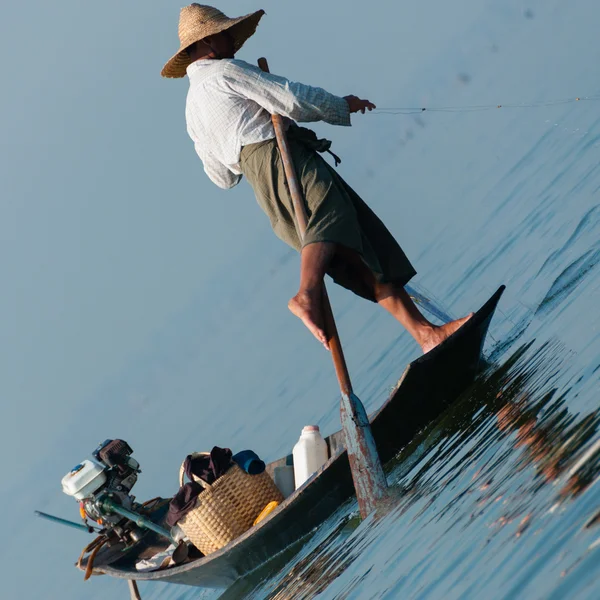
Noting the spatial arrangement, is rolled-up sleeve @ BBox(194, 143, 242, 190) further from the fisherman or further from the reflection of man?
the reflection of man

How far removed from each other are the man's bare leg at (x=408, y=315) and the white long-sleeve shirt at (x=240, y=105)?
923 millimetres

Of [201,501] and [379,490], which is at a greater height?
[201,501]

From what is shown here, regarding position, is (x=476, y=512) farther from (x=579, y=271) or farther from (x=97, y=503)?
(x=579, y=271)

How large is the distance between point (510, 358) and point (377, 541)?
212cm

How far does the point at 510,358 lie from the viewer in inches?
293

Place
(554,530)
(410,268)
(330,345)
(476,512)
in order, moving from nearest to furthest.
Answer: (554,530)
(476,512)
(330,345)
(410,268)

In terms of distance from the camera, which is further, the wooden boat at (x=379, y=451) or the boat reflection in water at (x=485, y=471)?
the wooden boat at (x=379, y=451)

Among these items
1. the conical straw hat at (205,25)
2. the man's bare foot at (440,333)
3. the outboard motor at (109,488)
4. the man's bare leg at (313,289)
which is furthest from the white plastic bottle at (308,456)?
the conical straw hat at (205,25)

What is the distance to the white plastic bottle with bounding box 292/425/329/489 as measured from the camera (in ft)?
22.8

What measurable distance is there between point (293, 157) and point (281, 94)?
13.8 inches

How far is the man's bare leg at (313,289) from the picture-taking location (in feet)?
18.3

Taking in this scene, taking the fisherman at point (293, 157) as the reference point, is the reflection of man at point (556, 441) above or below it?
below

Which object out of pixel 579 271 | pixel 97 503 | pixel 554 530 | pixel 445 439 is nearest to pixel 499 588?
pixel 554 530

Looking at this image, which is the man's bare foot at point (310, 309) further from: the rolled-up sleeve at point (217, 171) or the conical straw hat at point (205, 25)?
the conical straw hat at point (205, 25)
